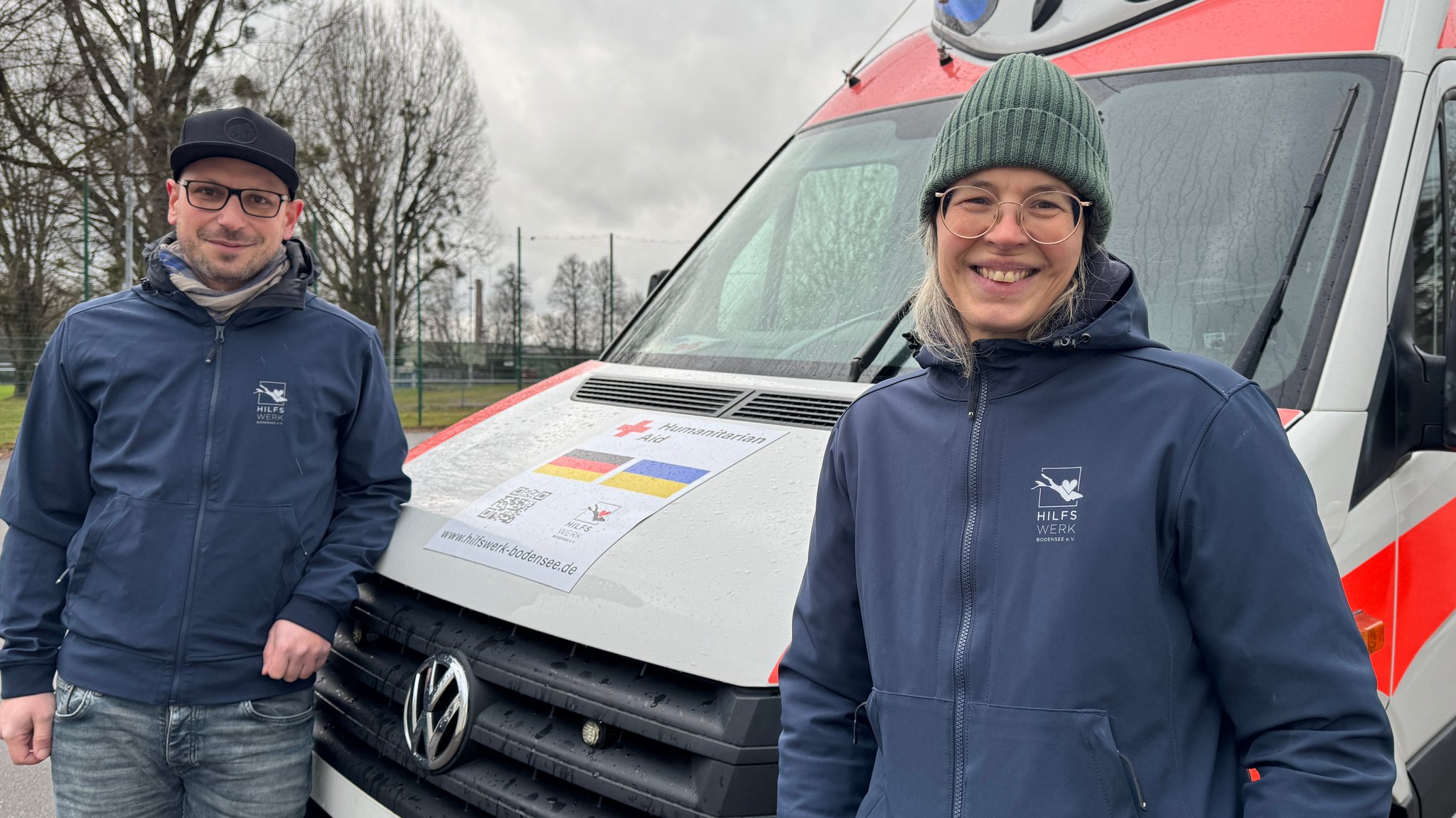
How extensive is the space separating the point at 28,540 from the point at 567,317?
17398 mm

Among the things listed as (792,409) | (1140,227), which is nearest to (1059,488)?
(792,409)

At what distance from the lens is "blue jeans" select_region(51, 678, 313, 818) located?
2.22 meters

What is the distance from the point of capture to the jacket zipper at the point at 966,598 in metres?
1.32

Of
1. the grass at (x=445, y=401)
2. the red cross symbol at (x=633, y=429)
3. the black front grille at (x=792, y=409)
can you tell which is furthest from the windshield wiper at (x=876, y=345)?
the grass at (x=445, y=401)

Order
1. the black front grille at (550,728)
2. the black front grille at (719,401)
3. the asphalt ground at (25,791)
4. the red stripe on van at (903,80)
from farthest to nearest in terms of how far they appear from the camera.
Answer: the asphalt ground at (25,791) → the red stripe on van at (903,80) → the black front grille at (719,401) → the black front grille at (550,728)

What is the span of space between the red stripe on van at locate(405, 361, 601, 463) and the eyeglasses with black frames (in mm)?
792

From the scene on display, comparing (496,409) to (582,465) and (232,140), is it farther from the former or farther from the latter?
(232,140)

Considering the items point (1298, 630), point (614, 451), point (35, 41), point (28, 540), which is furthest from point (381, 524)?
point (35, 41)

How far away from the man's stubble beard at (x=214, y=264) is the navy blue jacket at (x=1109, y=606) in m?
1.70

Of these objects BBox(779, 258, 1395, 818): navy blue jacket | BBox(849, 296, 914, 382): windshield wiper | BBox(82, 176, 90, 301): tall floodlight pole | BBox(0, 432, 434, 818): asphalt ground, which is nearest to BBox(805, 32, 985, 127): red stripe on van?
BBox(849, 296, 914, 382): windshield wiper

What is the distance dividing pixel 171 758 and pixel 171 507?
52cm

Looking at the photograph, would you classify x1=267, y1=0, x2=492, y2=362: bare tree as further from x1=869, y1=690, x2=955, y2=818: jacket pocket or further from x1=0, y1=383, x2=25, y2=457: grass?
x1=869, y1=690, x2=955, y2=818: jacket pocket

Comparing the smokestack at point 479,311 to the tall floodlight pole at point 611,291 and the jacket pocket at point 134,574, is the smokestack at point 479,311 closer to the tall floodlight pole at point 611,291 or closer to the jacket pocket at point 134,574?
the tall floodlight pole at point 611,291

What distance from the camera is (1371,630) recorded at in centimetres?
196
